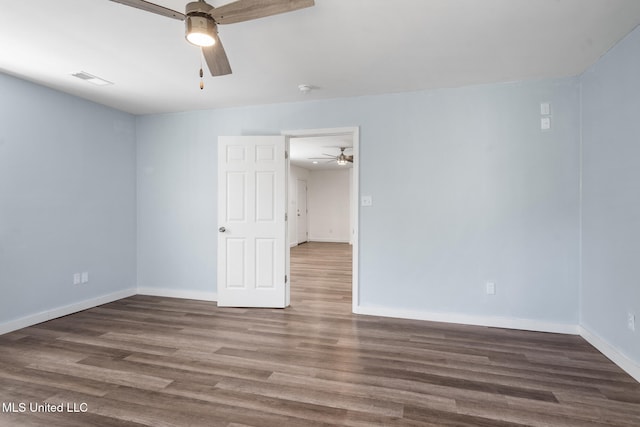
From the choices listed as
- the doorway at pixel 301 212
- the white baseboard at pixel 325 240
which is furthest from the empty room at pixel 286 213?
the white baseboard at pixel 325 240

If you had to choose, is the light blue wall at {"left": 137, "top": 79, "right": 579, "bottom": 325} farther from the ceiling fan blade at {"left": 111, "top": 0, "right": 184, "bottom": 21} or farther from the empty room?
the ceiling fan blade at {"left": 111, "top": 0, "right": 184, "bottom": 21}

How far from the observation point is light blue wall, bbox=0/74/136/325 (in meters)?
3.25

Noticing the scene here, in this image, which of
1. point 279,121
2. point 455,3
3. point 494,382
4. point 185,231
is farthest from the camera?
point 185,231

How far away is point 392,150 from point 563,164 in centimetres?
167

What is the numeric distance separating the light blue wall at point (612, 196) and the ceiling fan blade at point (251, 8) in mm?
2491

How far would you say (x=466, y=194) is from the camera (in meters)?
3.51

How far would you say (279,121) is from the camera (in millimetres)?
4102

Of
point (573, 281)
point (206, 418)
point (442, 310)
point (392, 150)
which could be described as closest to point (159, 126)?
point (392, 150)

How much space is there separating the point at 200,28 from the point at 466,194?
2.92 m

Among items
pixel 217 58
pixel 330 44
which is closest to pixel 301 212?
pixel 330 44

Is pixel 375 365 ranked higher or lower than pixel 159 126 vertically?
lower

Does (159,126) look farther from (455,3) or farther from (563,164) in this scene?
(563,164)

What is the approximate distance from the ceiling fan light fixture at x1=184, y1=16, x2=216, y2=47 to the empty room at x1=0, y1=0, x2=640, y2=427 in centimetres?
4

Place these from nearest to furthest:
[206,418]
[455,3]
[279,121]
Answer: [206,418], [455,3], [279,121]
